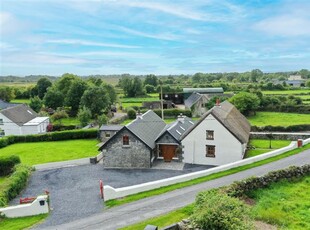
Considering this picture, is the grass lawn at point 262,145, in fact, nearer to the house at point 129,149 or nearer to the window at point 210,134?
the window at point 210,134

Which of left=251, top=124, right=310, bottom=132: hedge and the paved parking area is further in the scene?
left=251, top=124, right=310, bottom=132: hedge

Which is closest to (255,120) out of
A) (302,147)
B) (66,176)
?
(302,147)

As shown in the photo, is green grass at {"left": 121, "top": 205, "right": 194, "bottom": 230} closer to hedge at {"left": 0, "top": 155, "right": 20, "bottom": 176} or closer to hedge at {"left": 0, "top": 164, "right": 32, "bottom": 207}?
hedge at {"left": 0, "top": 164, "right": 32, "bottom": 207}

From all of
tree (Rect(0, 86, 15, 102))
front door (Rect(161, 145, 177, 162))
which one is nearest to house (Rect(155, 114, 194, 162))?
front door (Rect(161, 145, 177, 162))

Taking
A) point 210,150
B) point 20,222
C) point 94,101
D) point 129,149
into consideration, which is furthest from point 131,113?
point 20,222

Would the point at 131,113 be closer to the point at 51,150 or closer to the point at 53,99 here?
the point at 53,99

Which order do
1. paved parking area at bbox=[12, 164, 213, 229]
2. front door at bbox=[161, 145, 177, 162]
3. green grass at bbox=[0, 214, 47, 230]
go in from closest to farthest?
green grass at bbox=[0, 214, 47, 230]
paved parking area at bbox=[12, 164, 213, 229]
front door at bbox=[161, 145, 177, 162]
